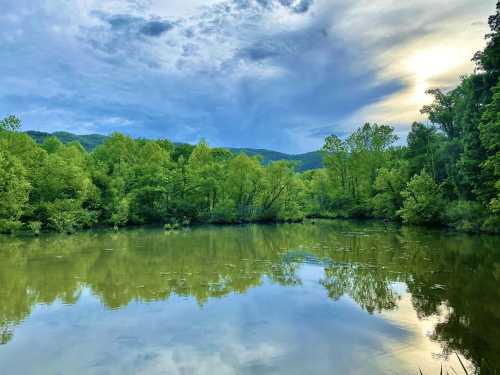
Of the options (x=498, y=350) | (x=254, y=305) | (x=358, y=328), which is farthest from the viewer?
(x=254, y=305)

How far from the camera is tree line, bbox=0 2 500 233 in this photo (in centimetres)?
2912

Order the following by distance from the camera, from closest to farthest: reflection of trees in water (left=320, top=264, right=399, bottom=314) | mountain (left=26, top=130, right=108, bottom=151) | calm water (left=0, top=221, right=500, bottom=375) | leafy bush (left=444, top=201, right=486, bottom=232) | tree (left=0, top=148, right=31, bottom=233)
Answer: calm water (left=0, top=221, right=500, bottom=375)
reflection of trees in water (left=320, top=264, right=399, bottom=314)
leafy bush (left=444, top=201, right=486, bottom=232)
tree (left=0, top=148, right=31, bottom=233)
mountain (left=26, top=130, right=108, bottom=151)

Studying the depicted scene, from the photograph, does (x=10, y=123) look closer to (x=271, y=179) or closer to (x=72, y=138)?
(x=271, y=179)

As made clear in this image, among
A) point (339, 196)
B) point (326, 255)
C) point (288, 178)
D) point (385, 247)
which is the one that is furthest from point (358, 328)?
point (339, 196)

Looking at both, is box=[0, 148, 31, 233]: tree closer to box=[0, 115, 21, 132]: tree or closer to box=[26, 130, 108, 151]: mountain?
box=[0, 115, 21, 132]: tree

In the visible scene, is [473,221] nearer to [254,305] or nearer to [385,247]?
[385,247]

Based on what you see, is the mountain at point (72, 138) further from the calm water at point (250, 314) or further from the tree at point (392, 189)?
the calm water at point (250, 314)

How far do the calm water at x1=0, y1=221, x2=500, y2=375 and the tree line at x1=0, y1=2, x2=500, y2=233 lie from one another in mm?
11741

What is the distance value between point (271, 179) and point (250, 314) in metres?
43.0

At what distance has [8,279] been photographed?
1530cm

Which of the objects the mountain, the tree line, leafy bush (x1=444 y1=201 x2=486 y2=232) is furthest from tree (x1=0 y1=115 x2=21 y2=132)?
the mountain

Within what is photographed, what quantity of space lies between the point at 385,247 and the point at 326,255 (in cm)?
505

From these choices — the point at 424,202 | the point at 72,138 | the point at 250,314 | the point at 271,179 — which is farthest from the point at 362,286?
the point at 72,138

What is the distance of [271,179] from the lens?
5347 centimetres
